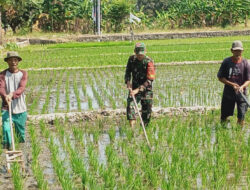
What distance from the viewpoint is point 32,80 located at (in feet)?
39.0

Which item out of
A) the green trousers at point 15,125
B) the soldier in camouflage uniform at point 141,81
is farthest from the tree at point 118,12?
the green trousers at point 15,125

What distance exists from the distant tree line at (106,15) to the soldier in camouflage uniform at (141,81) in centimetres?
2376

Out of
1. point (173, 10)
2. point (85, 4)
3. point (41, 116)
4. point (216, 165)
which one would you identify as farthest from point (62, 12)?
point (216, 165)

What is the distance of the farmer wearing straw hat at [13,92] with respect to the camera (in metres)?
5.07

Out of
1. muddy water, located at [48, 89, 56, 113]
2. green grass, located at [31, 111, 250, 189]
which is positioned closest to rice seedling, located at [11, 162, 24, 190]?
green grass, located at [31, 111, 250, 189]

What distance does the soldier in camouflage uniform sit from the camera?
5.83m

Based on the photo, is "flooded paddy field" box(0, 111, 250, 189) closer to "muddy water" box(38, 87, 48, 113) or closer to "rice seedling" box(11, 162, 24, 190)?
"rice seedling" box(11, 162, 24, 190)

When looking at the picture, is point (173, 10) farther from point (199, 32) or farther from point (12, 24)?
point (12, 24)

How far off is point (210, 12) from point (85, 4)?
310 inches

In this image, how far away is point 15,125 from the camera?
536 cm

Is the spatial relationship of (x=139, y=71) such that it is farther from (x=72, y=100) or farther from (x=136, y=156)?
(x=72, y=100)

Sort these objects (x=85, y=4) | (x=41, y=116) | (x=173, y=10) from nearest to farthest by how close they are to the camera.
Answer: (x=41, y=116) < (x=85, y=4) < (x=173, y=10)

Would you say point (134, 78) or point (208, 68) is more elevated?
point (134, 78)

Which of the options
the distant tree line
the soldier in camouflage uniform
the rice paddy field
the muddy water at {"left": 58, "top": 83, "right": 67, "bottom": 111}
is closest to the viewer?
the rice paddy field
